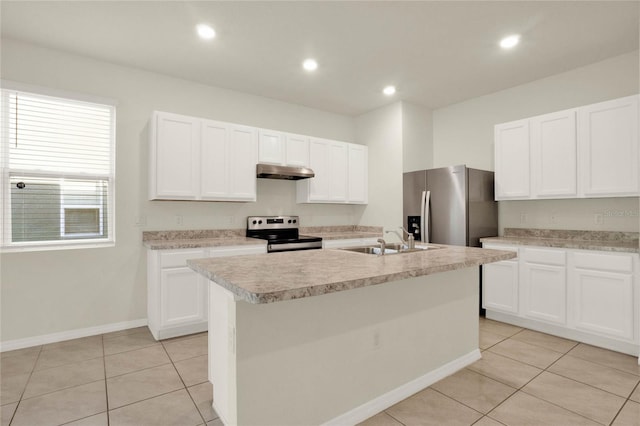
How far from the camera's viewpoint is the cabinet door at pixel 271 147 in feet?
13.4

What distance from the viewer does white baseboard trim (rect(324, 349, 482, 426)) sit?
1887 millimetres

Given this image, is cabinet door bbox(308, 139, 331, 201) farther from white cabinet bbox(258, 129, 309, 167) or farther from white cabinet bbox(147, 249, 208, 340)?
white cabinet bbox(147, 249, 208, 340)

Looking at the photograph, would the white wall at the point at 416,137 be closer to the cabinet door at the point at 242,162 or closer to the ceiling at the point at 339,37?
the ceiling at the point at 339,37

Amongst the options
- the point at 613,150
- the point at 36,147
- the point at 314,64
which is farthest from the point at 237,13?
the point at 613,150

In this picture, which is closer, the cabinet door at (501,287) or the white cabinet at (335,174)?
the cabinet door at (501,287)

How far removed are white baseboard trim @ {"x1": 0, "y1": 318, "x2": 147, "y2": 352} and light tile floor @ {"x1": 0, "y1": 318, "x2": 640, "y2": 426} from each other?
83mm

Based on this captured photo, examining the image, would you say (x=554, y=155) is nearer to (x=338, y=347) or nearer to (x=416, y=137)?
(x=416, y=137)

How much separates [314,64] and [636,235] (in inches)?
144

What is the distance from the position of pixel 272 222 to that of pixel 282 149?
990 millimetres

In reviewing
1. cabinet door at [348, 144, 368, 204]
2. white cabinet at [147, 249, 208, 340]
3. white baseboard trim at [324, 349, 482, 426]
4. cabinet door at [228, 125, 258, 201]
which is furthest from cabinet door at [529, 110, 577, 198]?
white cabinet at [147, 249, 208, 340]

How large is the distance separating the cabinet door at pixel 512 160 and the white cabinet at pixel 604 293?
969mm

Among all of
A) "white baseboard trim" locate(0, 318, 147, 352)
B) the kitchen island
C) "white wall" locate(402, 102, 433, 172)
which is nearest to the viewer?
the kitchen island

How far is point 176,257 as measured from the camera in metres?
3.25

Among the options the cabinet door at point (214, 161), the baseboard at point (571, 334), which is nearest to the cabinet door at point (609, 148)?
the baseboard at point (571, 334)
